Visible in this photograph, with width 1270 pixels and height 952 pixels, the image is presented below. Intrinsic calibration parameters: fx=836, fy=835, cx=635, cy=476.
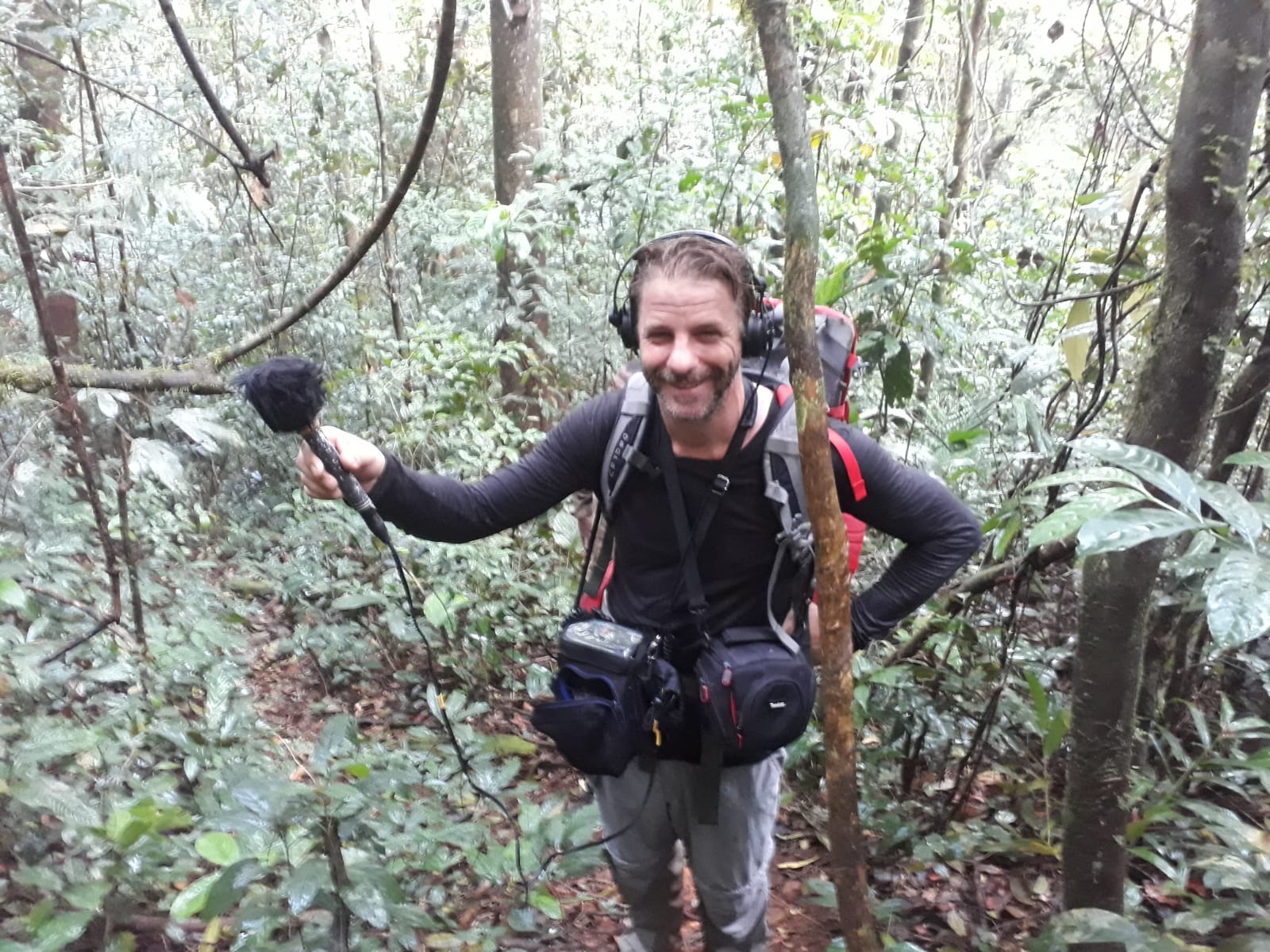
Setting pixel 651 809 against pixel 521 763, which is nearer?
pixel 651 809

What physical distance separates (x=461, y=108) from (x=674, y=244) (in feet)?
25.8

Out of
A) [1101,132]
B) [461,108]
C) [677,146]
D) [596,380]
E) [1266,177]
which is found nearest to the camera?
[1266,177]

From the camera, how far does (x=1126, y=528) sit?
1.23 meters

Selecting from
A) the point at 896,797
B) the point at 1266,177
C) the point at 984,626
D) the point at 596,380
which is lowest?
the point at 896,797

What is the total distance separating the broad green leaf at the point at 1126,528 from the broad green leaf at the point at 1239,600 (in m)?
0.08

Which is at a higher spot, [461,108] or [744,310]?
[461,108]

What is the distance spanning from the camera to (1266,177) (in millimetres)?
2289

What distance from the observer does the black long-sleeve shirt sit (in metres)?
2.15

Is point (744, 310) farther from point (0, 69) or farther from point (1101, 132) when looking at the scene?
point (0, 69)

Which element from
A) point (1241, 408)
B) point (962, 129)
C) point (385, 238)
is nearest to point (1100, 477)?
point (1241, 408)

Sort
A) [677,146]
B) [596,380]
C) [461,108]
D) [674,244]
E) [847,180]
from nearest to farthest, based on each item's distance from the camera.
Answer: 1. [674,244]
2. [677,146]
3. [596,380]
4. [847,180]
5. [461,108]

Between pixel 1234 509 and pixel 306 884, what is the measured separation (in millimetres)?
1988

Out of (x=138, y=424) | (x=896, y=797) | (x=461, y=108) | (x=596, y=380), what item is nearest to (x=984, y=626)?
(x=896, y=797)

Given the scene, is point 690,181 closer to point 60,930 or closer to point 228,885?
point 228,885
